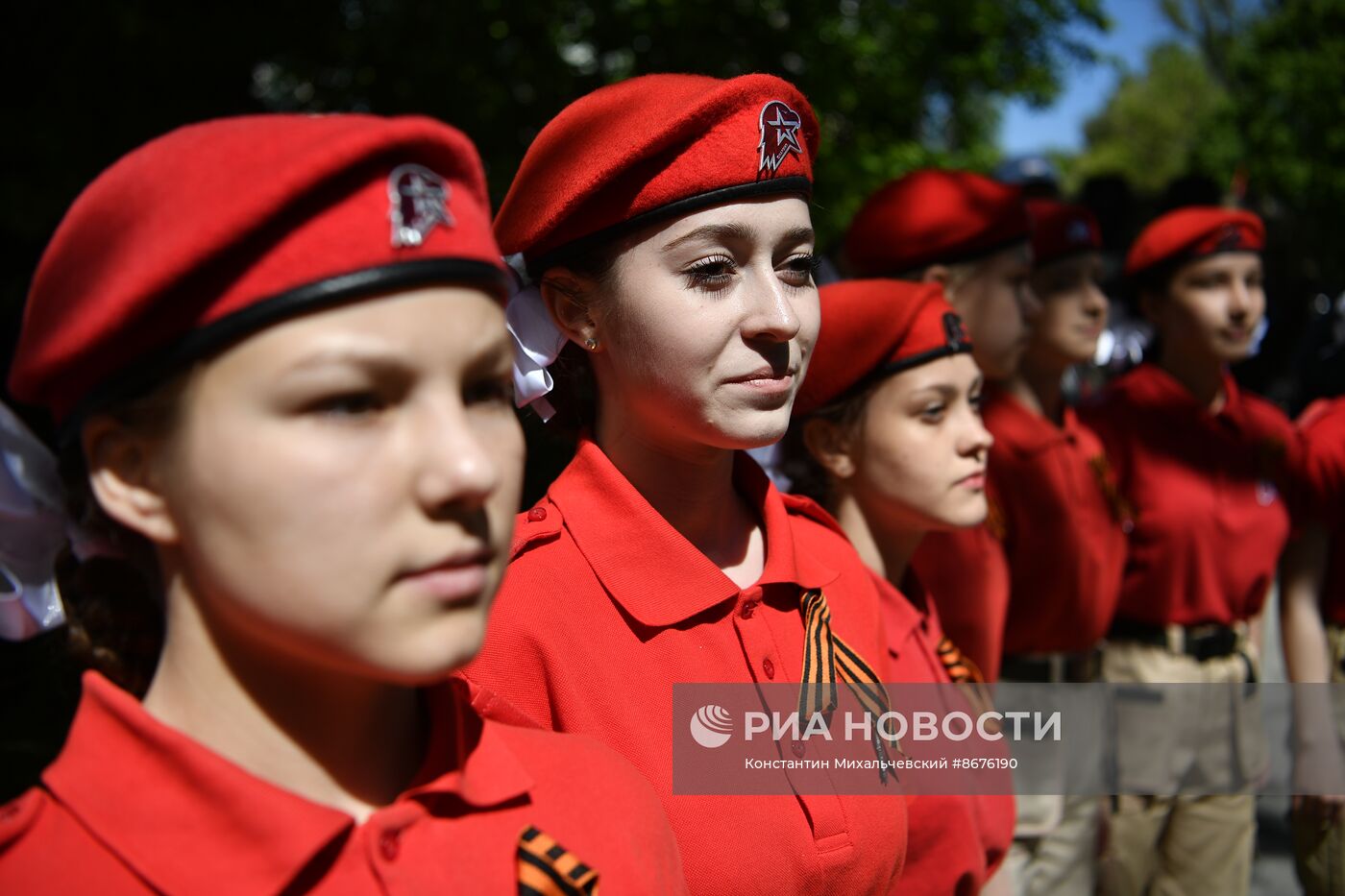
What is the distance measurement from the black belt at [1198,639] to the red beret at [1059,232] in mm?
1398

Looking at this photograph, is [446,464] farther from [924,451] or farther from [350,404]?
[924,451]

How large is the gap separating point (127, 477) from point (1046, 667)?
3.27 m

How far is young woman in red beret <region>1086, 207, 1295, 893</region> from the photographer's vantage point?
13.7 ft

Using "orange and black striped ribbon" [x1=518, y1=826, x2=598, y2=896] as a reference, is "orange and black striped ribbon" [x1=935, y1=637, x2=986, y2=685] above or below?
below

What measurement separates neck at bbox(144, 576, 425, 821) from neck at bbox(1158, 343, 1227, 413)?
12.8 feet

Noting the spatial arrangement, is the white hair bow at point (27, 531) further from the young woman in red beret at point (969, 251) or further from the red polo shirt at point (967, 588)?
the young woman in red beret at point (969, 251)

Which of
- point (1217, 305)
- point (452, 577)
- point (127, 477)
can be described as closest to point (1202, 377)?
point (1217, 305)

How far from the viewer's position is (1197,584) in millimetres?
4176

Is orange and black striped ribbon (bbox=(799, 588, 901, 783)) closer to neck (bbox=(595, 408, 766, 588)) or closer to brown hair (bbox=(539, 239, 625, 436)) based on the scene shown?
neck (bbox=(595, 408, 766, 588))

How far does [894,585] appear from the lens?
3.06 meters

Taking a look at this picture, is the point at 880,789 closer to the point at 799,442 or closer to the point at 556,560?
the point at 556,560

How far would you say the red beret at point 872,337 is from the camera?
296 centimetres

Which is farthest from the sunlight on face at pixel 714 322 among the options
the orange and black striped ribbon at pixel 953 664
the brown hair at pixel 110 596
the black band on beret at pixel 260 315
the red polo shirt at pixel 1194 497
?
the red polo shirt at pixel 1194 497

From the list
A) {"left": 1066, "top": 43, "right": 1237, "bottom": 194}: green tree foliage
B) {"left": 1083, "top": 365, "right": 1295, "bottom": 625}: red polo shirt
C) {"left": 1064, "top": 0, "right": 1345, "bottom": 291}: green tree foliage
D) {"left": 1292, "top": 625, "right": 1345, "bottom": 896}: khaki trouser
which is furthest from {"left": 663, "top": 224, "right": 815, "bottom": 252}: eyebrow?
{"left": 1066, "top": 43, "right": 1237, "bottom": 194}: green tree foliage
